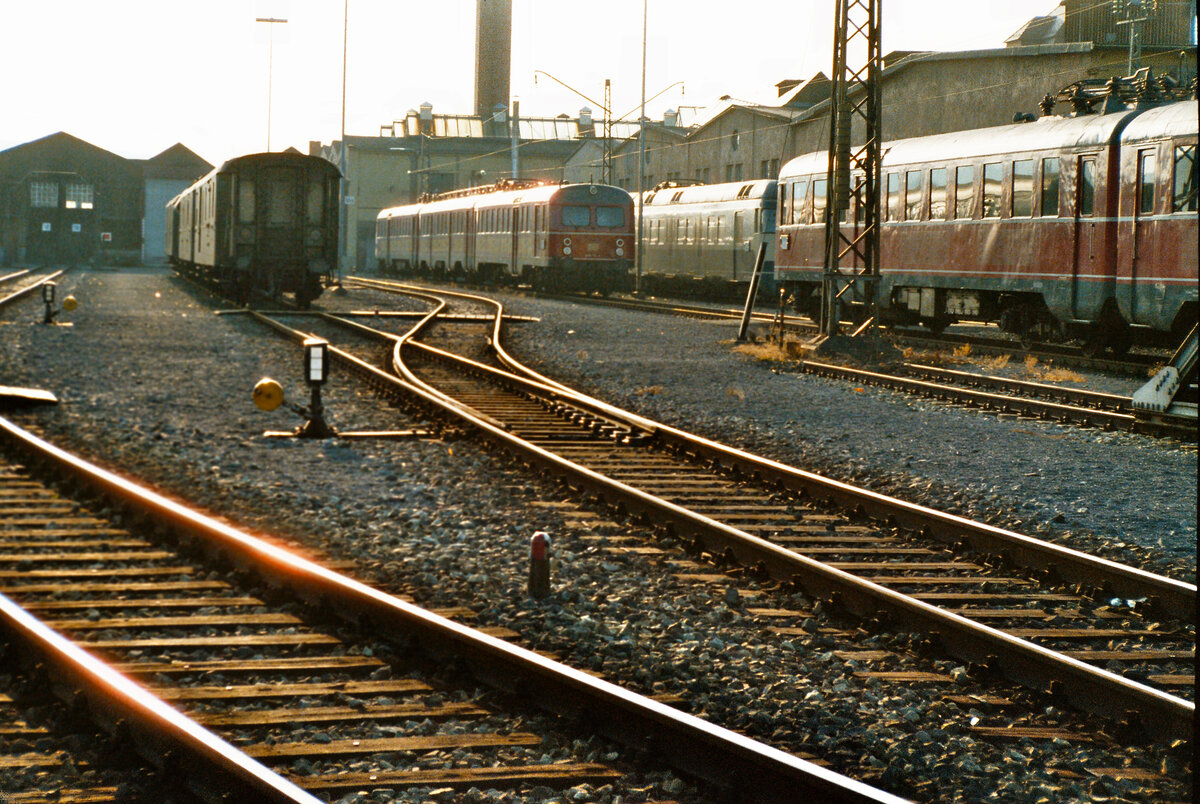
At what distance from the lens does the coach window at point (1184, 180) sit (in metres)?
15.3

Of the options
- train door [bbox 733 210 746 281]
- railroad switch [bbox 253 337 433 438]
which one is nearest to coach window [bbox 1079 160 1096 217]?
railroad switch [bbox 253 337 433 438]

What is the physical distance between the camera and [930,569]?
270 inches

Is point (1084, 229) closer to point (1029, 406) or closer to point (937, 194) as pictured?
point (937, 194)

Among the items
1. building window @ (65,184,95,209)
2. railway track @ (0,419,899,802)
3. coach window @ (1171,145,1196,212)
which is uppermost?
building window @ (65,184,95,209)

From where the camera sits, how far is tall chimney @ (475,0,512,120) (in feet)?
250

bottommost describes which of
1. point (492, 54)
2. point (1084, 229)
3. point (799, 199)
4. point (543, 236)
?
point (1084, 229)

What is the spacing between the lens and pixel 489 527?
768cm

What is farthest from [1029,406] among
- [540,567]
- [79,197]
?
[79,197]

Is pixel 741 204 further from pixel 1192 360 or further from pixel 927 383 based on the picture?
pixel 1192 360

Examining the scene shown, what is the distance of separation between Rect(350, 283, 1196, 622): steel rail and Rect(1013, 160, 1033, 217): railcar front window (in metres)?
9.71

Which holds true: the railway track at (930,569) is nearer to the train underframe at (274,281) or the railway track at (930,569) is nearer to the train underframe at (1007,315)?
the train underframe at (1007,315)

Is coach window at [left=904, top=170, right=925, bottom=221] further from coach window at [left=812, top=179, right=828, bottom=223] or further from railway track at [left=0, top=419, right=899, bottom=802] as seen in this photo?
railway track at [left=0, top=419, right=899, bottom=802]

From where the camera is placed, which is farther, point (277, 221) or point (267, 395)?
point (277, 221)

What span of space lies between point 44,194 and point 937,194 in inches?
2712
